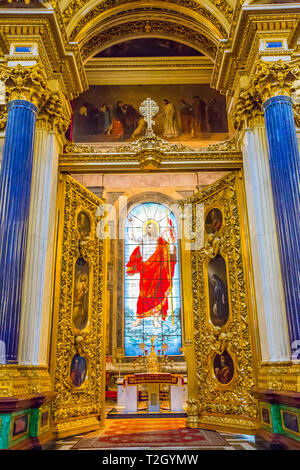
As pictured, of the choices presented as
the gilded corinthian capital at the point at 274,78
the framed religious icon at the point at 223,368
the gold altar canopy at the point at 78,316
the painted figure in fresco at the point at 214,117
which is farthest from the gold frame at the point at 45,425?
the painted figure in fresco at the point at 214,117

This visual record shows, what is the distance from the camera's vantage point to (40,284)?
6520mm

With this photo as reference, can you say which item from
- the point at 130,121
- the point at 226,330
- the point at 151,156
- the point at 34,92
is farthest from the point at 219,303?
the point at 130,121

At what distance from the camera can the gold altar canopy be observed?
22.7 feet

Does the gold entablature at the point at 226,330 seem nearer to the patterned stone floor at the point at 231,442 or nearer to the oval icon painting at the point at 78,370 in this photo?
the patterned stone floor at the point at 231,442

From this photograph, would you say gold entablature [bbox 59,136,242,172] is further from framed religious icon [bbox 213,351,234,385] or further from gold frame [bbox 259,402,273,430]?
gold frame [bbox 259,402,273,430]

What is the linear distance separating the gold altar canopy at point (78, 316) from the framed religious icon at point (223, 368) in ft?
7.34

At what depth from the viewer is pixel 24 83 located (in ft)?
21.7

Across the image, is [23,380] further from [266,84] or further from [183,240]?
[266,84]

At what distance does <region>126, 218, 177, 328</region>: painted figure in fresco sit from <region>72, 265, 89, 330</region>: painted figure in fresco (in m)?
6.88

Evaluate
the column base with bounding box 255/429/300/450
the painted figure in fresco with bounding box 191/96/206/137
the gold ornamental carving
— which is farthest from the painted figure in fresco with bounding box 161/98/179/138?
the column base with bounding box 255/429/300/450

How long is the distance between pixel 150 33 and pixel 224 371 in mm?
7910
